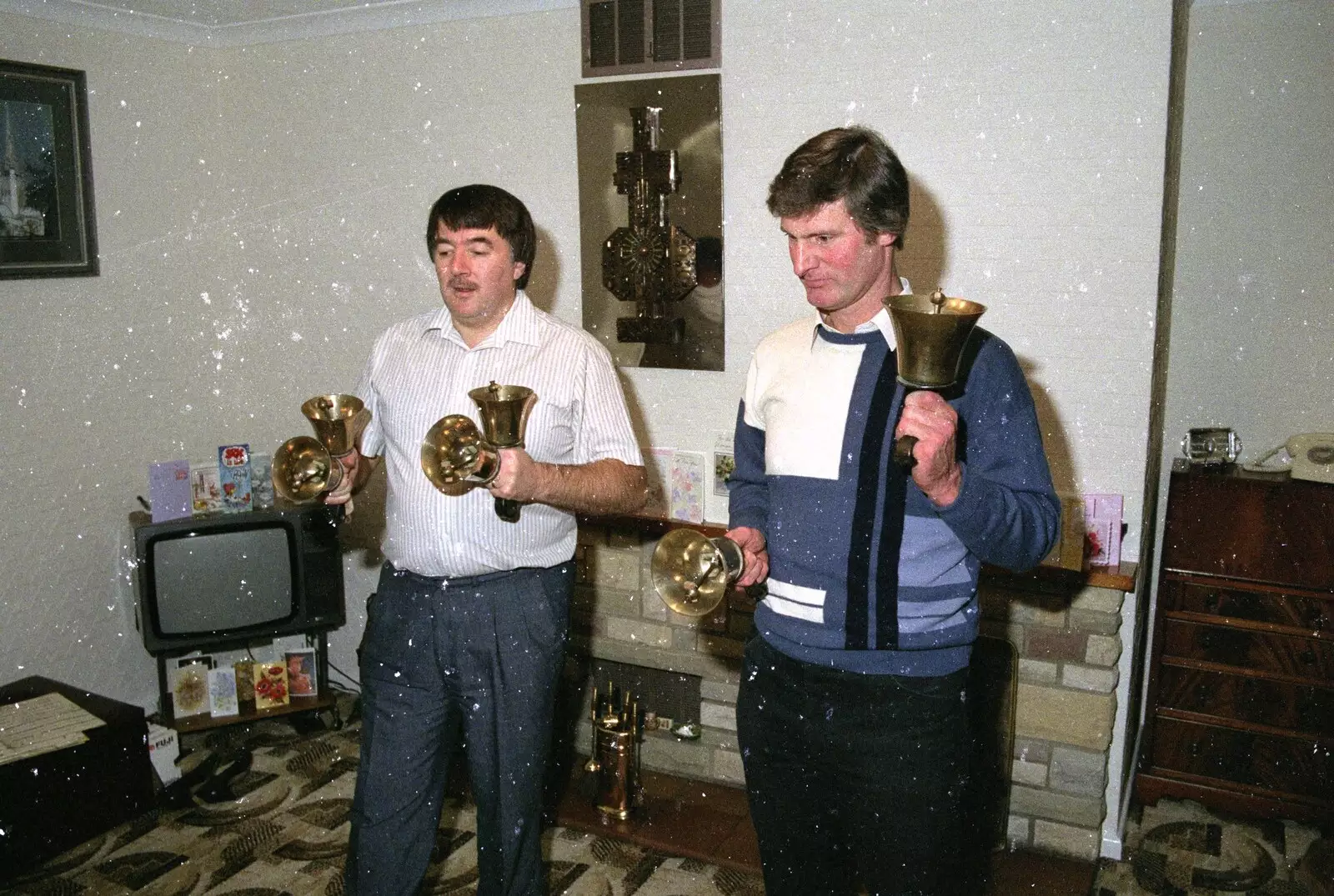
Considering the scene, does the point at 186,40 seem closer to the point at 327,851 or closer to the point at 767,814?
the point at 327,851

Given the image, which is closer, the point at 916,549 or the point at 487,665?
the point at 916,549

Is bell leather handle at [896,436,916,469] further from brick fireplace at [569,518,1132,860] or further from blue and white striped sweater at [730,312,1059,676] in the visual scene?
brick fireplace at [569,518,1132,860]

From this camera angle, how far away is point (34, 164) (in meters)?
3.90

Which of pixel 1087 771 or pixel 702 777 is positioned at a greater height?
pixel 1087 771

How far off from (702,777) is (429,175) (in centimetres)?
247

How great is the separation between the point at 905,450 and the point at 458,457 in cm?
100

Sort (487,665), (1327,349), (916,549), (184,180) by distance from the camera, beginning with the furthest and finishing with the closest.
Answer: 1. (184,180)
2. (1327,349)
3. (487,665)
4. (916,549)

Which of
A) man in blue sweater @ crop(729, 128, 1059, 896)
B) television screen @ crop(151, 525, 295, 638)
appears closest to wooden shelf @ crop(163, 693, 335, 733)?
television screen @ crop(151, 525, 295, 638)

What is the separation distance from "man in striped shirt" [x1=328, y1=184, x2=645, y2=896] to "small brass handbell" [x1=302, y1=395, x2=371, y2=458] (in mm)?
102

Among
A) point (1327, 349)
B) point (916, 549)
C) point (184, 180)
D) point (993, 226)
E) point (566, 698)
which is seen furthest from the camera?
point (184, 180)

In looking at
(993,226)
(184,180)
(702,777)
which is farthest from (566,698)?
(184,180)

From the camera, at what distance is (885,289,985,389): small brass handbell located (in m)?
1.78

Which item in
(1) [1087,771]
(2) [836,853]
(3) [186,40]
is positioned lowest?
(1) [1087,771]

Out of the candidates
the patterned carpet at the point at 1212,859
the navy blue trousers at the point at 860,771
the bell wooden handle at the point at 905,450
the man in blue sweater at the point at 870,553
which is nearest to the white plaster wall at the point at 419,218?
the patterned carpet at the point at 1212,859
